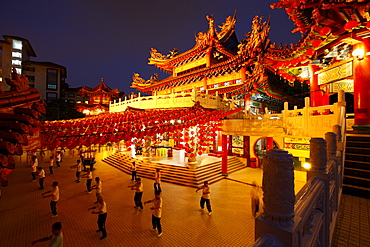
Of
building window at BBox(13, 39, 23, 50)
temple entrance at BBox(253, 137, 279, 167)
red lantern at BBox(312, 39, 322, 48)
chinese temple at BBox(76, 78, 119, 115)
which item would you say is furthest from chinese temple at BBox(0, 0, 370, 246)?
building window at BBox(13, 39, 23, 50)

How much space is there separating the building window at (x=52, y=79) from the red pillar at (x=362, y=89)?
151 feet

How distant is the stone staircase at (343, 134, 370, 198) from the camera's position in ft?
15.8

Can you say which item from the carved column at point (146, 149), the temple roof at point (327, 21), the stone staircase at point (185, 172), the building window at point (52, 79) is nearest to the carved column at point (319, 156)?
the temple roof at point (327, 21)

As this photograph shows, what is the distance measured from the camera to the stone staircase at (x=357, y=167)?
190 inches

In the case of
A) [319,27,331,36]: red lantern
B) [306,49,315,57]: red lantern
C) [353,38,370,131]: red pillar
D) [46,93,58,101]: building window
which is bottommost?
[353,38,370,131]: red pillar

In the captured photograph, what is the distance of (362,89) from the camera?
22.6 feet

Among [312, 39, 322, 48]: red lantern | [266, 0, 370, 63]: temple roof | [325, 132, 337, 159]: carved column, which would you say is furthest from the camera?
[312, 39, 322, 48]: red lantern

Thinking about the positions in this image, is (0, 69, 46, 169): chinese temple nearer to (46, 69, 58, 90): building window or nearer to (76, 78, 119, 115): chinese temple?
(76, 78, 119, 115): chinese temple

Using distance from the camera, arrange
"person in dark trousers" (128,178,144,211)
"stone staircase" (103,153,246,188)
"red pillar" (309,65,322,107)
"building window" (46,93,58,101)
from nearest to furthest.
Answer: "person in dark trousers" (128,178,144,211), "red pillar" (309,65,322,107), "stone staircase" (103,153,246,188), "building window" (46,93,58,101)

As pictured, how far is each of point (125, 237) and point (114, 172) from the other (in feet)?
28.5

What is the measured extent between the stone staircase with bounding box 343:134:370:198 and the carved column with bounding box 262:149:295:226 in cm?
519

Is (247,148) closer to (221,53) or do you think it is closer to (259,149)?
(259,149)

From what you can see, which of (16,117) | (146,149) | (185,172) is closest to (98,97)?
(146,149)

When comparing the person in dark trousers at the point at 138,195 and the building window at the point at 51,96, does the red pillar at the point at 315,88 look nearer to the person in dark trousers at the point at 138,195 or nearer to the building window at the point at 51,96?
the person in dark trousers at the point at 138,195
